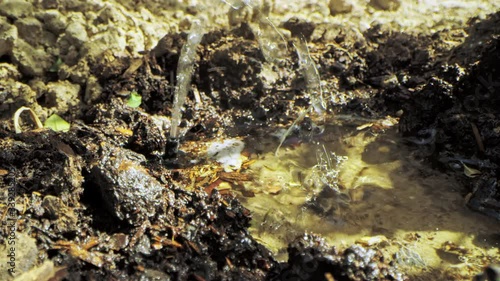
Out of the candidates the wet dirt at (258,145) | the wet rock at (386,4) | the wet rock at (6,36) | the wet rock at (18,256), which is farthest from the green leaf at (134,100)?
the wet rock at (386,4)

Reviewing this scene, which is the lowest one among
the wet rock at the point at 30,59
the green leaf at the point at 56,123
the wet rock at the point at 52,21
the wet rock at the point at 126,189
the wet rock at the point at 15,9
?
the green leaf at the point at 56,123

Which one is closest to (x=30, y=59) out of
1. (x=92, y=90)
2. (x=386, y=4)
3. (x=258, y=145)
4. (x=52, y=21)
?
(x=52, y=21)

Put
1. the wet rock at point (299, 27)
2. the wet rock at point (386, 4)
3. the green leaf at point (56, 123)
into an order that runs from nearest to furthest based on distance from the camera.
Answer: the green leaf at point (56, 123)
the wet rock at point (299, 27)
the wet rock at point (386, 4)

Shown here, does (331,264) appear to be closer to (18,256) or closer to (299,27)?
(18,256)

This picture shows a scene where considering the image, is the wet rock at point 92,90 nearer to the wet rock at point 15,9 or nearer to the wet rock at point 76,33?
the wet rock at point 76,33

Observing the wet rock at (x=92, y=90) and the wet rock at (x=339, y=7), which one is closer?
the wet rock at (x=92, y=90)

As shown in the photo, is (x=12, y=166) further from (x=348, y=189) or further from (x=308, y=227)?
(x=348, y=189)

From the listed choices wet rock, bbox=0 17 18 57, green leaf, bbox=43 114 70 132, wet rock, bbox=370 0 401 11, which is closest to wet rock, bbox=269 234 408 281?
green leaf, bbox=43 114 70 132

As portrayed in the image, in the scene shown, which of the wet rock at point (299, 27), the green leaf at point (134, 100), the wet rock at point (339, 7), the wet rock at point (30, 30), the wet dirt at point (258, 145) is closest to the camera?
the wet dirt at point (258, 145)
